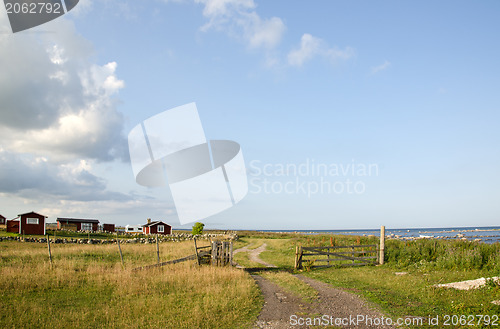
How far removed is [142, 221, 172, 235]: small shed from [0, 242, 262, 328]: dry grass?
51234 mm

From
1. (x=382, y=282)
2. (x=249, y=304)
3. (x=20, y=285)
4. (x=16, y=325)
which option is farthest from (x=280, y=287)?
(x=20, y=285)

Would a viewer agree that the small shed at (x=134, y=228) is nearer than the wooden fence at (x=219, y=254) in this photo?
No

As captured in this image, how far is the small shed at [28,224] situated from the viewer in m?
50.3

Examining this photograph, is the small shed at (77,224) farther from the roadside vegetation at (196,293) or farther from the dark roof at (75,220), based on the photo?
the roadside vegetation at (196,293)

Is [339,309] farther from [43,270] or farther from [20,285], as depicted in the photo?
[43,270]

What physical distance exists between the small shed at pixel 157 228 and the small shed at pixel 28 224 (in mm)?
19374

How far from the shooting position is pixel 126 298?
1136cm

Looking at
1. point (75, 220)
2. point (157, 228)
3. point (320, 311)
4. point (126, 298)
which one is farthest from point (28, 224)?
point (320, 311)

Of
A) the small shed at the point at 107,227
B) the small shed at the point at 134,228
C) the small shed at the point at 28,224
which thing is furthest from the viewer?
the small shed at the point at 107,227

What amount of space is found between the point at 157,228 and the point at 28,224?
22495mm

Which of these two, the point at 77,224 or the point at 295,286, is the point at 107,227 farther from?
the point at 295,286

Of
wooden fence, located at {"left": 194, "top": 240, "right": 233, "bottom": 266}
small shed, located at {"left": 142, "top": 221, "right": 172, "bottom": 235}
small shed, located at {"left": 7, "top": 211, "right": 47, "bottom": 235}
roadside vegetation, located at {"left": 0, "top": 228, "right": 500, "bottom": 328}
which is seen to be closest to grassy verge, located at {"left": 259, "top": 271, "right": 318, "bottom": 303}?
roadside vegetation, located at {"left": 0, "top": 228, "right": 500, "bottom": 328}

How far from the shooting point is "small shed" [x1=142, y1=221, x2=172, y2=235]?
66375 mm

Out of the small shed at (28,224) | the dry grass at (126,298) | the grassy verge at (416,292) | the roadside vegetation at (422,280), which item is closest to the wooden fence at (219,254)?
the dry grass at (126,298)
